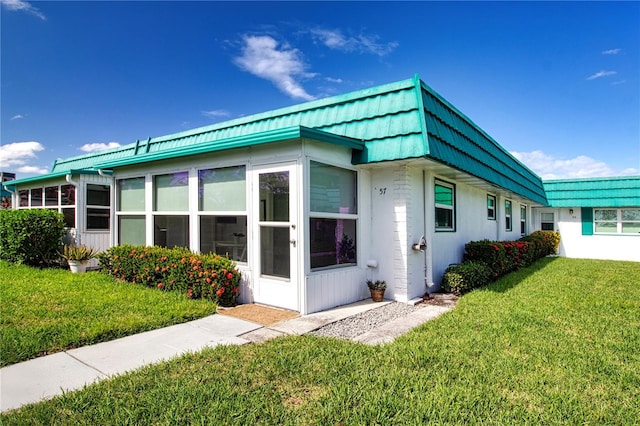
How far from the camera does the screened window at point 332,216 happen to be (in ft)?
18.2

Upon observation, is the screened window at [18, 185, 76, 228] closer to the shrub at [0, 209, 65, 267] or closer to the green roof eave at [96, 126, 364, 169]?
the shrub at [0, 209, 65, 267]

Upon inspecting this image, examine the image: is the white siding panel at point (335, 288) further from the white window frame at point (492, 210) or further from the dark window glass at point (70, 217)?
the dark window glass at point (70, 217)

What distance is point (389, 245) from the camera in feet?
20.8

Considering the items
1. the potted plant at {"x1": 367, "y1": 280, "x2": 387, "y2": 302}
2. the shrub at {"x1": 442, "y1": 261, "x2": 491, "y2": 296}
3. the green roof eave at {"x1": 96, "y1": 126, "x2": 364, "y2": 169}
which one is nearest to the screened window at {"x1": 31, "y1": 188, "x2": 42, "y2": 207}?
the green roof eave at {"x1": 96, "y1": 126, "x2": 364, "y2": 169}

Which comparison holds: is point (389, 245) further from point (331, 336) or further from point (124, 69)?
point (124, 69)

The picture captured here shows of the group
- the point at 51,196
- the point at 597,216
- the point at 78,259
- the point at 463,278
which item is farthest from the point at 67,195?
the point at 597,216

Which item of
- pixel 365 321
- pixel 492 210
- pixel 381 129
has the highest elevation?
pixel 381 129

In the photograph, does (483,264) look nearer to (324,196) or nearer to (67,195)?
(324,196)

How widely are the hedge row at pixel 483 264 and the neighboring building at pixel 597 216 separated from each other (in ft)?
22.9

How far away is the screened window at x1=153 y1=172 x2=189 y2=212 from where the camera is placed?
714 centimetres

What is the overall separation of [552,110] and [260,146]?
14.1m

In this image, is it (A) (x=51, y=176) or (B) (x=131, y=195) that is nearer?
(B) (x=131, y=195)

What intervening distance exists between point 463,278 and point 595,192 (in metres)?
14.0

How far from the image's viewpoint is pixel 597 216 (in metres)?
16.9
